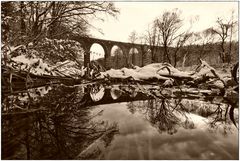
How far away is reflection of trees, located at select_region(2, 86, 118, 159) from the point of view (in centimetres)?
143

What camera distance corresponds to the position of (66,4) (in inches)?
384

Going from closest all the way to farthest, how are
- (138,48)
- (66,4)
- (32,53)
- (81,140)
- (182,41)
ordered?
(81,140) < (32,53) < (66,4) < (182,41) < (138,48)

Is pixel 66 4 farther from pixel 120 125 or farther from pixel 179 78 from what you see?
pixel 120 125

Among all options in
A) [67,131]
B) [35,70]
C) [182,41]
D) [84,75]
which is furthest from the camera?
[182,41]

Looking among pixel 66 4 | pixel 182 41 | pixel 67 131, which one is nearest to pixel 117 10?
pixel 66 4

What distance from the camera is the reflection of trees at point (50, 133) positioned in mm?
1428

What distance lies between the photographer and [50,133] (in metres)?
1.77

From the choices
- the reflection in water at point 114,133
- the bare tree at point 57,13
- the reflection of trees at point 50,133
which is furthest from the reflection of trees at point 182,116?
the bare tree at point 57,13

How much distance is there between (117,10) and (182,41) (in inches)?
829

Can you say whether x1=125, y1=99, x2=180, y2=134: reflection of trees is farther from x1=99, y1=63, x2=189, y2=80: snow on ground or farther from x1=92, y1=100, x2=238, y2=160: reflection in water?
x1=99, y1=63, x2=189, y2=80: snow on ground

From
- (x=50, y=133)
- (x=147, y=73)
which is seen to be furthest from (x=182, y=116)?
(x=147, y=73)

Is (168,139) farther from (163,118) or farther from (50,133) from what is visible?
(50,133)

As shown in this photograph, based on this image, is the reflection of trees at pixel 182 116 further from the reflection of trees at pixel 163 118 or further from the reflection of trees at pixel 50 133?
the reflection of trees at pixel 50 133

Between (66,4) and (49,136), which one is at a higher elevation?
(66,4)
